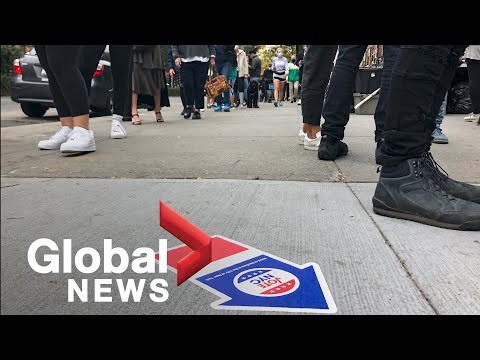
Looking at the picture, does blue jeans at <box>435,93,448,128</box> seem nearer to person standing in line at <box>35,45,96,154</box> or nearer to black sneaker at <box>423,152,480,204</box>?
black sneaker at <box>423,152,480,204</box>

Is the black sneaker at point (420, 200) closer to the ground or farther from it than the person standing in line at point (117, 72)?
closer to the ground

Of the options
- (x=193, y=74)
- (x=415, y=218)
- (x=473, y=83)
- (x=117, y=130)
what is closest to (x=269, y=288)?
(x=117, y=130)

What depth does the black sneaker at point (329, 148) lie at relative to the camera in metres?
2.33

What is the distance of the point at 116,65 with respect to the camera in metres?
0.60

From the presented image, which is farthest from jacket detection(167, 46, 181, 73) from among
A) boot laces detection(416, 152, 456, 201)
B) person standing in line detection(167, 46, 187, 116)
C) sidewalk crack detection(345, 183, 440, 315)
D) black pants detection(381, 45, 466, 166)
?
boot laces detection(416, 152, 456, 201)

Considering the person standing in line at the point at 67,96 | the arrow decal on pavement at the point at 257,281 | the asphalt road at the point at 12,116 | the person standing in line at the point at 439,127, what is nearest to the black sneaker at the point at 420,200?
the person standing in line at the point at 439,127

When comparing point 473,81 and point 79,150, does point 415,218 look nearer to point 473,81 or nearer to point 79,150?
point 473,81

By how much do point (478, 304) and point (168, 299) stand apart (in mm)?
651

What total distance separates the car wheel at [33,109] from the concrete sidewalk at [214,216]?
0.02m

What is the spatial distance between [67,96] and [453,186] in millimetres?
1377

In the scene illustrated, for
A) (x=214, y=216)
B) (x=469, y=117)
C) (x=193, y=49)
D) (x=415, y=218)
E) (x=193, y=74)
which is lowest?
(x=415, y=218)

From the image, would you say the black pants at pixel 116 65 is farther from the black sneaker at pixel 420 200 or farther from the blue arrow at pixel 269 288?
the black sneaker at pixel 420 200
